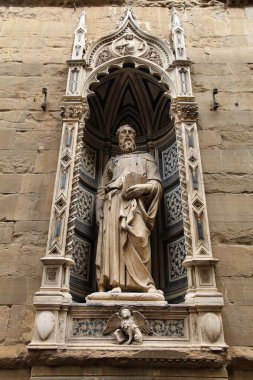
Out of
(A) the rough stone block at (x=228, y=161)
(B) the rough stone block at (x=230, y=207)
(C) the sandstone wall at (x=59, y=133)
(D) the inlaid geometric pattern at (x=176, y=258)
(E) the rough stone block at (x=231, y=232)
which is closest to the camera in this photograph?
(C) the sandstone wall at (x=59, y=133)

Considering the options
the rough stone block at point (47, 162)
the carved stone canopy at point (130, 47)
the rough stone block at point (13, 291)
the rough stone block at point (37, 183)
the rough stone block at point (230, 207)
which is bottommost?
the rough stone block at point (13, 291)

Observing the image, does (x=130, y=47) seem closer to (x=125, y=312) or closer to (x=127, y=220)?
(x=127, y=220)

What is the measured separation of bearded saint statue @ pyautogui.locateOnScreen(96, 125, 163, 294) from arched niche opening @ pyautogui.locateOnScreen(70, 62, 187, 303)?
47cm

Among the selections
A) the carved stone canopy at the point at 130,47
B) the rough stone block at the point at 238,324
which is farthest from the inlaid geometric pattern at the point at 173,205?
the carved stone canopy at the point at 130,47

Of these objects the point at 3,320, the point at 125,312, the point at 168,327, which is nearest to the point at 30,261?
the point at 3,320

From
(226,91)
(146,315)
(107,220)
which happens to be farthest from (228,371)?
(226,91)

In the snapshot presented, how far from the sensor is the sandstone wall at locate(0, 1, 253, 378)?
526cm

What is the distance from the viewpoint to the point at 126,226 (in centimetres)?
538

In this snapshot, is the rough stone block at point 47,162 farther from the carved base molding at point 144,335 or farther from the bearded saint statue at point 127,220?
the carved base molding at point 144,335

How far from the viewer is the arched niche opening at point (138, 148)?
593cm

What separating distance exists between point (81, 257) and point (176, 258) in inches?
51.1

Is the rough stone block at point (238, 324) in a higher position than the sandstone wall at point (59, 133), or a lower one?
lower

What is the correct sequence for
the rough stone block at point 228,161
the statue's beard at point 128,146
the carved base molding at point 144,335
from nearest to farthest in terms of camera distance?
the carved base molding at point 144,335 < the rough stone block at point 228,161 < the statue's beard at point 128,146

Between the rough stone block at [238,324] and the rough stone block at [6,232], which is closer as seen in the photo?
the rough stone block at [238,324]
